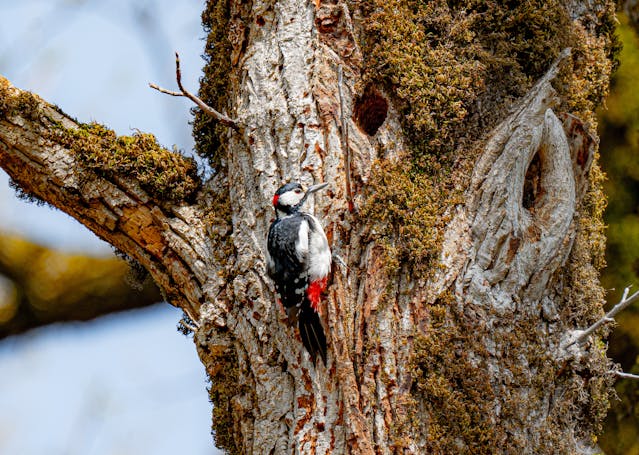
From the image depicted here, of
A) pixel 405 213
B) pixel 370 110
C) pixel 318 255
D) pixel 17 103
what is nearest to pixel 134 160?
pixel 17 103

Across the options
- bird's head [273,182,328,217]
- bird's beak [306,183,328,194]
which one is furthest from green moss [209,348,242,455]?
bird's beak [306,183,328,194]

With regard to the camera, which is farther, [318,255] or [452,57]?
[452,57]

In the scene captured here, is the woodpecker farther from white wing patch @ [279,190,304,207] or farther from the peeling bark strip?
the peeling bark strip

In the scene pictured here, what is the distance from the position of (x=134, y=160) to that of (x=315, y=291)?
3.31 feet

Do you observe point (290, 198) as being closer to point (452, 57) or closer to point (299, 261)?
point (299, 261)

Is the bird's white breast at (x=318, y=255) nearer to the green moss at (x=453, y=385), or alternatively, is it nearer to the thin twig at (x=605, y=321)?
the green moss at (x=453, y=385)

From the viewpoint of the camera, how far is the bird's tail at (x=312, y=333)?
107 inches

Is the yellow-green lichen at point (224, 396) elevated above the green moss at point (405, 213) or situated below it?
below

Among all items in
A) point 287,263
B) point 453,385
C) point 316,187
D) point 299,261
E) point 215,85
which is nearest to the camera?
point 453,385

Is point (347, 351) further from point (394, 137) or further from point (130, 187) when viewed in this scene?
point (130, 187)

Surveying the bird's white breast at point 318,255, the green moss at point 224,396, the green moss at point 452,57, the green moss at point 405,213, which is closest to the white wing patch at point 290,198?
the bird's white breast at point 318,255

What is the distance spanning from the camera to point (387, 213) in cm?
287

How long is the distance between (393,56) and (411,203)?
0.65 m

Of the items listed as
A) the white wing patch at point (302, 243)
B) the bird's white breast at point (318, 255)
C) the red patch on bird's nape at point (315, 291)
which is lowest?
the red patch on bird's nape at point (315, 291)
